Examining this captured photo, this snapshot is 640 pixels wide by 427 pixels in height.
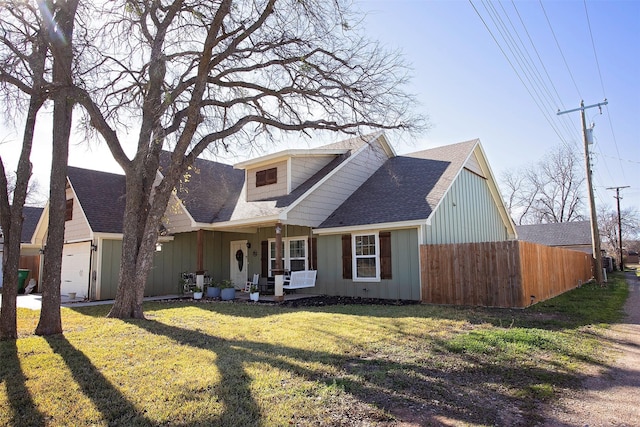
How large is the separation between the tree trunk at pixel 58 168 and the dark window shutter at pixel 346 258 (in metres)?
8.11

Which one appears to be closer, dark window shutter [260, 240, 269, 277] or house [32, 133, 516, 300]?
house [32, 133, 516, 300]

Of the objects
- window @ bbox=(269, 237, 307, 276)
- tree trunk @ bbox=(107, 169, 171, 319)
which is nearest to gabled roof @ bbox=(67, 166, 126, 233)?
tree trunk @ bbox=(107, 169, 171, 319)

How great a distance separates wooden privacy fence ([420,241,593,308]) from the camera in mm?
9984

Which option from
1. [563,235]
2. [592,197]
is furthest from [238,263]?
[563,235]

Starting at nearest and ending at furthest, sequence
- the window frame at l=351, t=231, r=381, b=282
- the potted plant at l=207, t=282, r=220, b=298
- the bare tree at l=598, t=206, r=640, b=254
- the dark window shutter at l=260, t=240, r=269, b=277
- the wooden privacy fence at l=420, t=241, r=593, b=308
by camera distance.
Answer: the wooden privacy fence at l=420, t=241, r=593, b=308 < the window frame at l=351, t=231, r=381, b=282 < the potted plant at l=207, t=282, r=220, b=298 < the dark window shutter at l=260, t=240, r=269, b=277 < the bare tree at l=598, t=206, r=640, b=254

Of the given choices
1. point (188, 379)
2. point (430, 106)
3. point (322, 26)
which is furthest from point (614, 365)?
point (322, 26)

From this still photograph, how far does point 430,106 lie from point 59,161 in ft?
29.7

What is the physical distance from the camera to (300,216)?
13.2m

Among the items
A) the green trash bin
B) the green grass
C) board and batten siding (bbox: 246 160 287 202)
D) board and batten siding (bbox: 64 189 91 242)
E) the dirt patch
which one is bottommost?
the dirt patch

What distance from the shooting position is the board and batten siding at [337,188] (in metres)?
13.4

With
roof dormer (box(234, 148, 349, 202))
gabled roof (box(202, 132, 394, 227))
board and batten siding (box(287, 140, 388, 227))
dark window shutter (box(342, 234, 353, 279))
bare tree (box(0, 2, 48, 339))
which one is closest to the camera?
bare tree (box(0, 2, 48, 339))

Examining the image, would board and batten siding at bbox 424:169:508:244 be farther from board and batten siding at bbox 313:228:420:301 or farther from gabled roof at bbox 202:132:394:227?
gabled roof at bbox 202:132:394:227

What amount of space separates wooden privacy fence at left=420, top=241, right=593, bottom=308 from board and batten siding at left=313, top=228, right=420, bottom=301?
0.52 m

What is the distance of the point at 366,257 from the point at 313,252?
85.8 inches
